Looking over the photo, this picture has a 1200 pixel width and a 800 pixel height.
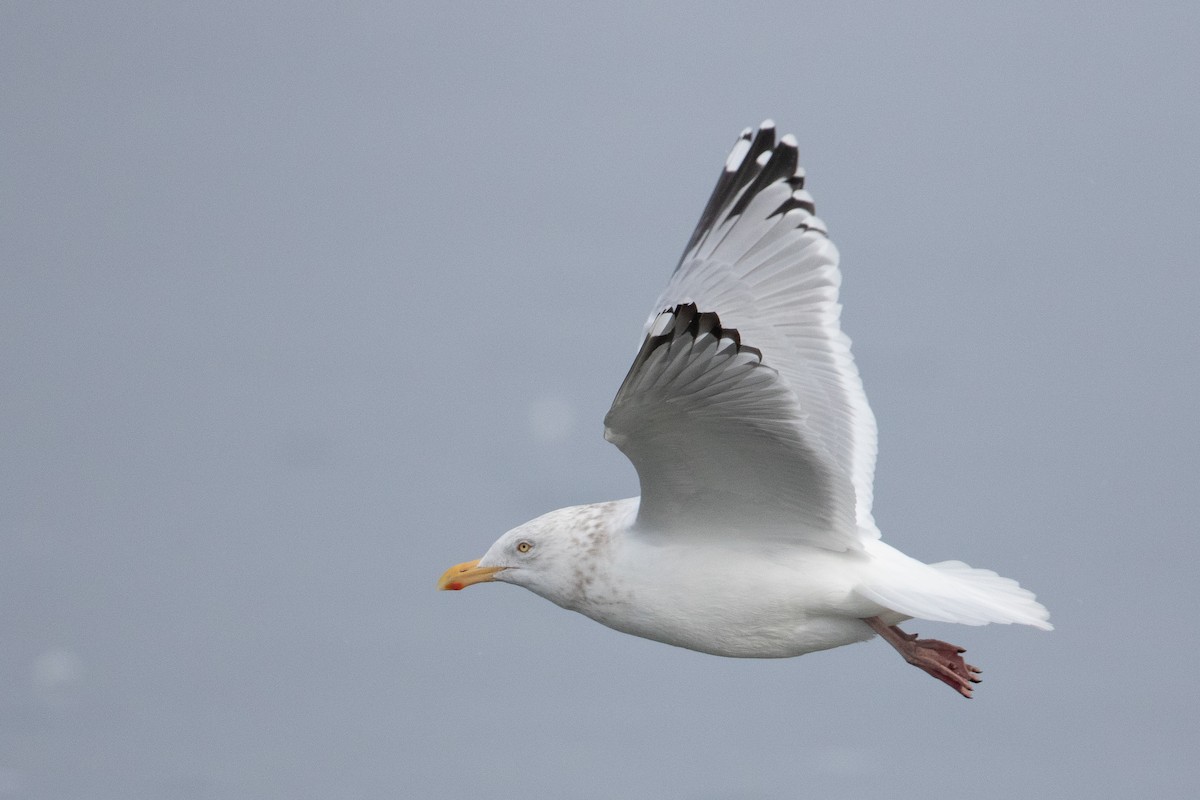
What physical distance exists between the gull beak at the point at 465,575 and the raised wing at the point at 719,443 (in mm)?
489

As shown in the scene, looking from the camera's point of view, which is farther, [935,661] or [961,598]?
[935,661]

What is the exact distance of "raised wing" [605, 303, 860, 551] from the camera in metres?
3.07

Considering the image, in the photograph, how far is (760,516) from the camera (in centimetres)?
363

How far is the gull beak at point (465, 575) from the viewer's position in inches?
156

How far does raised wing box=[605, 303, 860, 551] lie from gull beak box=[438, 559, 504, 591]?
489mm

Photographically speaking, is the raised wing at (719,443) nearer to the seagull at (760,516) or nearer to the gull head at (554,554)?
the seagull at (760,516)

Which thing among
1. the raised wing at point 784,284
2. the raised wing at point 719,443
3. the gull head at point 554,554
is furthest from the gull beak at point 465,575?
the raised wing at point 784,284

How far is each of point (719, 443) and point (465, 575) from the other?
94cm

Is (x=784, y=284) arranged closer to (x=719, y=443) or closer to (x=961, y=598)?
(x=719, y=443)

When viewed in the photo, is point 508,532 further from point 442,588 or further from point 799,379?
point 799,379

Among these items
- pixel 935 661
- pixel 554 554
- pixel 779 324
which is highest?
pixel 779 324

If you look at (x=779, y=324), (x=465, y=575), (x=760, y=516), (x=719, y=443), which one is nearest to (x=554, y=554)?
(x=465, y=575)

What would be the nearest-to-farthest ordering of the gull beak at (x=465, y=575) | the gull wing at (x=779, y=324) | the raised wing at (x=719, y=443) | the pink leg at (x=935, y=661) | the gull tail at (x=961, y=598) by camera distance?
the raised wing at (x=719, y=443)
the gull tail at (x=961, y=598)
the gull wing at (x=779, y=324)
the pink leg at (x=935, y=661)
the gull beak at (x=465, y=575)

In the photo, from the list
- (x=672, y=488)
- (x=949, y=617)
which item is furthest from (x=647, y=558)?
(x=949, y=617)
